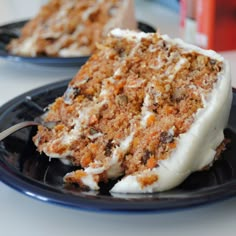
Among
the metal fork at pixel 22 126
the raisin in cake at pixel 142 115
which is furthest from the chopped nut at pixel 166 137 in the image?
the metal fork at pixel 22 126

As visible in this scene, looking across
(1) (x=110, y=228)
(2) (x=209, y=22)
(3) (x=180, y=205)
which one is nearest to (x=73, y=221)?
(1) (x=110, y=228)

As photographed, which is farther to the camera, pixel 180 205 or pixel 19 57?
pixel 19 57

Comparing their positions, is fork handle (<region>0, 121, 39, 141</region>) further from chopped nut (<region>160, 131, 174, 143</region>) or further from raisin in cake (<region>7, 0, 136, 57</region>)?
raisin in cake (<region>7, 0, 136, 57</region>)

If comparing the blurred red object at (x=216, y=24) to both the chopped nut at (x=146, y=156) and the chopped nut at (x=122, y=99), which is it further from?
the chopped nut at (x=146, y=156)

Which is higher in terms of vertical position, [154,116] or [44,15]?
[154,116]

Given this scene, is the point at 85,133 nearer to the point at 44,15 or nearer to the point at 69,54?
the point at 69,54

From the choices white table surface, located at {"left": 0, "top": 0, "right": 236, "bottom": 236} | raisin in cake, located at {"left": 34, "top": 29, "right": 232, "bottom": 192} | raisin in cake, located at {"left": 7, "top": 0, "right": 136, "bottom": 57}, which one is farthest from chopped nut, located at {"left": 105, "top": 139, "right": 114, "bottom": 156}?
raisin in cake, located at {"left": 7, "top": 0, "right": 136, "bottom": 57}
